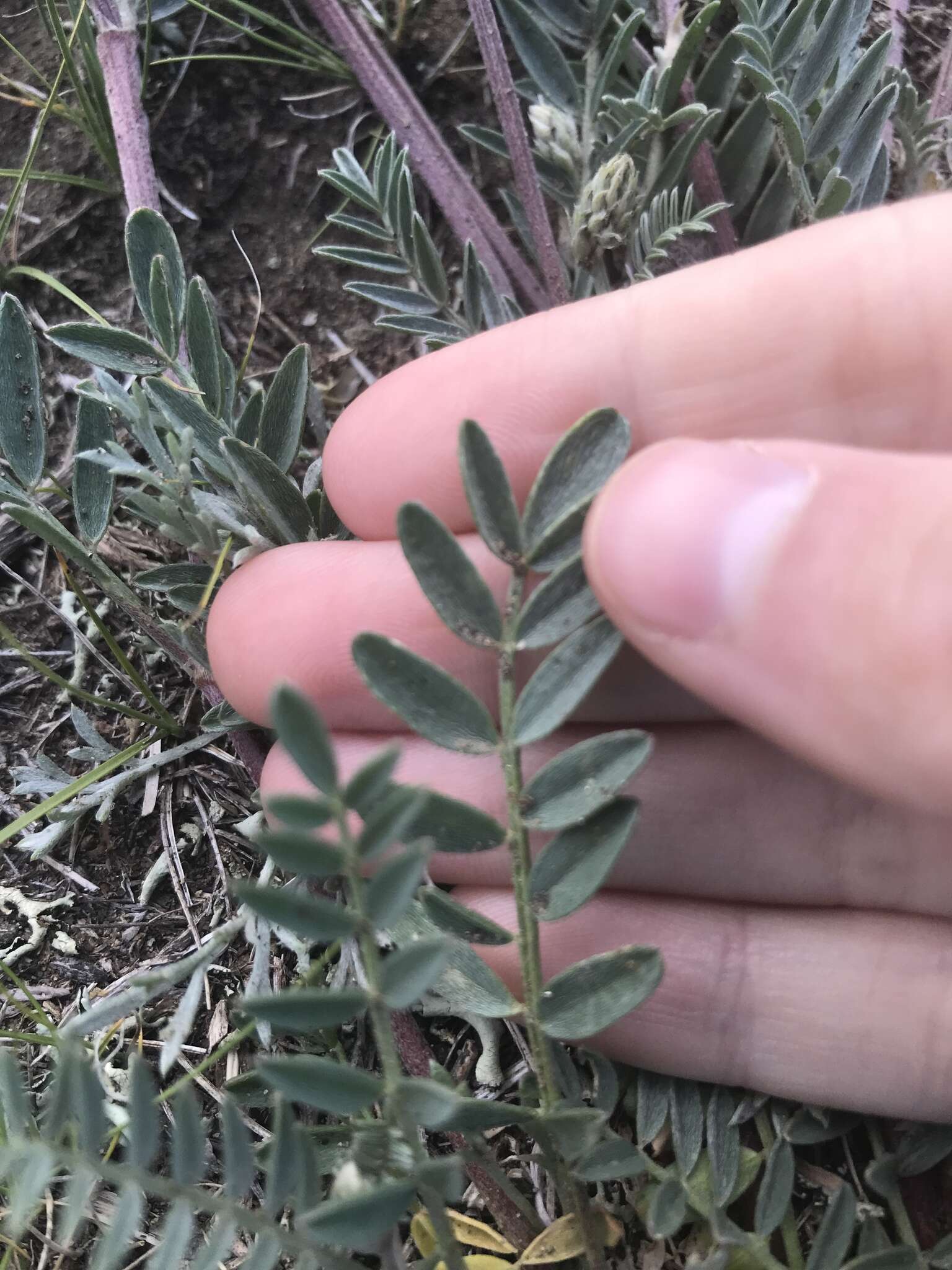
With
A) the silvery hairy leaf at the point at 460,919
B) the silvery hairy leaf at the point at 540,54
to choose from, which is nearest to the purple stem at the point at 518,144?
the silvery hairy leaf at the point at 540,54

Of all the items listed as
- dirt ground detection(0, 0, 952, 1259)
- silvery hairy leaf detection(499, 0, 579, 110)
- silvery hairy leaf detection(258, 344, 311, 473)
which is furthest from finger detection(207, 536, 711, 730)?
silvery hairy leaf detection(499, 0, 579, 110)

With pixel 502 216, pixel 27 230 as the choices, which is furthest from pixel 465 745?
pixel 27 230

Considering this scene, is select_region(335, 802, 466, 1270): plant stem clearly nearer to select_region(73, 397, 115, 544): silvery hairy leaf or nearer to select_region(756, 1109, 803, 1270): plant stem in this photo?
select_region(756, 1109, 803, 1270): plant stem

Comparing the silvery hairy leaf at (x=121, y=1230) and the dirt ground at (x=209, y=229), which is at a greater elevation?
the dirt ground at (x=209, y=229)

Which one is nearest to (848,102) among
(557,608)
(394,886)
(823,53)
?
(823,53)

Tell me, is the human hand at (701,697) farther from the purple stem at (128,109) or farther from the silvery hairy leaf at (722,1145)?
the purple stem at (128,109)
